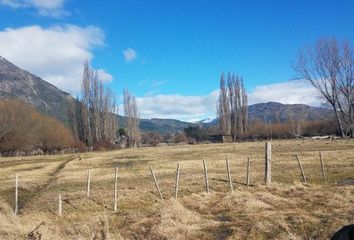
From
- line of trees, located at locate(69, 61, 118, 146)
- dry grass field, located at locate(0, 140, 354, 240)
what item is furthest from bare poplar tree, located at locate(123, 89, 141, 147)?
dry grass field, located at locate(0, 140, 354, 240)

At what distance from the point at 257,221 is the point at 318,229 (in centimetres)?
186

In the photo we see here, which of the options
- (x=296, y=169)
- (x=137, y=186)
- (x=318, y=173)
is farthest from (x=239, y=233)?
(x=296, y=169)

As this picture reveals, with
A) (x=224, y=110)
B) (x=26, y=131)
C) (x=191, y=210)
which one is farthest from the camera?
(x=224, y=110)

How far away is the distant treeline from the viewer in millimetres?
85750

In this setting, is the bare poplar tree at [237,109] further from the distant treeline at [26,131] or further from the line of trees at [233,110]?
the distant treeline at [26,131]

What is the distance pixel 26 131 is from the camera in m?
88.7

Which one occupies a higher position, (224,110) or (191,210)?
(224,110)

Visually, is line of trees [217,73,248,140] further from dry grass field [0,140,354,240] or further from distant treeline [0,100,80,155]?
dry grass field [0,140,354,240]

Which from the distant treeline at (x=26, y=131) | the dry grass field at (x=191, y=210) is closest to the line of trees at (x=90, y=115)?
the distant treeline at (x=26, y=131)

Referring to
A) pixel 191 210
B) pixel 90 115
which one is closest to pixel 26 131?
pixel 90 115

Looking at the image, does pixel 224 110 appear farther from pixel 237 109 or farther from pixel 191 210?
pixel 191 210

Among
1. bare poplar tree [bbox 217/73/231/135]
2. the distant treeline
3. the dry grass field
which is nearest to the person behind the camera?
the dry grass field

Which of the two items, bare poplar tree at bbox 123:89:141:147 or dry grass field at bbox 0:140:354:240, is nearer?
dry grass field at bbox 0:140:354:240

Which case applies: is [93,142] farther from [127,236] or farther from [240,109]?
[127,236]
